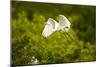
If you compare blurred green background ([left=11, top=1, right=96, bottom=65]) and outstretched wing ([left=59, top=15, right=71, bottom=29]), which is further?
outstretched wing ([left=59, top=15, right=71, bottom=29])

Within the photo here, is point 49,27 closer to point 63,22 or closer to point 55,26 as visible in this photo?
point 55,26

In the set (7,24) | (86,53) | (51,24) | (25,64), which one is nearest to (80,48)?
(86,53)

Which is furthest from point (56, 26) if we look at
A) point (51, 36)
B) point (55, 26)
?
point (51, 36)

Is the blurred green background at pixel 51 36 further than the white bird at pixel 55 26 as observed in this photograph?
No

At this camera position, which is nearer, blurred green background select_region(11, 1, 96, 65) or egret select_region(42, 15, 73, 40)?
blurred green background select_region(11, 1, 96, 65)

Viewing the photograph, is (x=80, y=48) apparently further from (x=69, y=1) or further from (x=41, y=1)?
(x=41, y=1)
